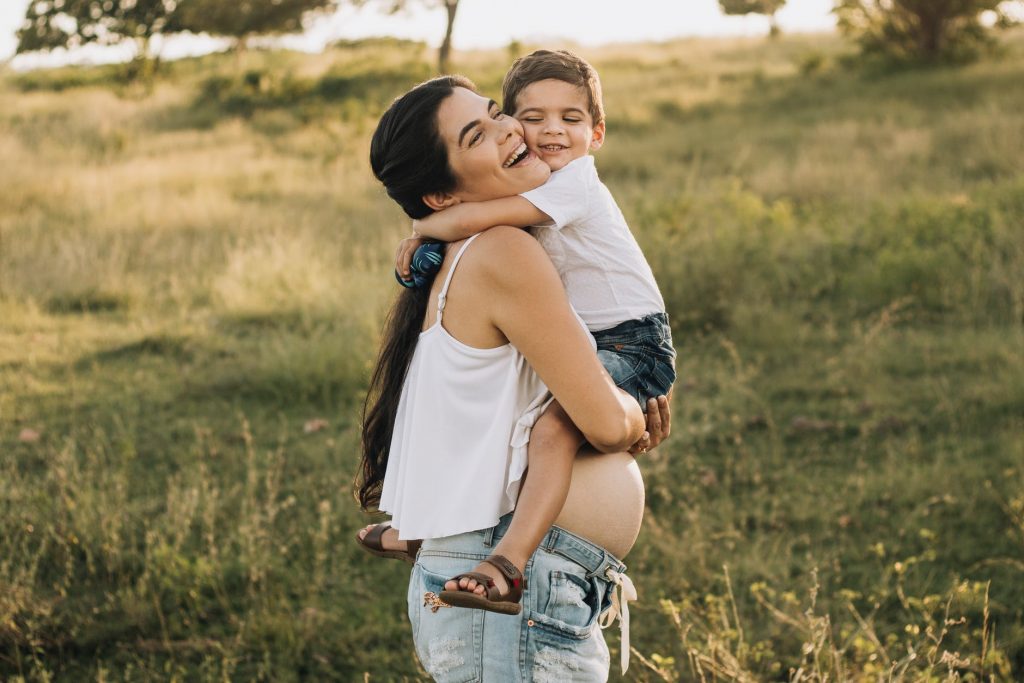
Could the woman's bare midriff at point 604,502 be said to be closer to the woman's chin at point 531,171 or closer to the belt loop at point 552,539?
the belt loop at point 552,539

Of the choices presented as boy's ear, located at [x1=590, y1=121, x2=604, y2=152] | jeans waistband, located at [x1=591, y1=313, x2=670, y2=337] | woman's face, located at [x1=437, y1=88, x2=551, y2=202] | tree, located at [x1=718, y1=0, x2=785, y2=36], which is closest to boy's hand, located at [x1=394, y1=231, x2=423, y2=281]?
woman's face, located at [x1=437, y1=88, x2=551, y2=202]

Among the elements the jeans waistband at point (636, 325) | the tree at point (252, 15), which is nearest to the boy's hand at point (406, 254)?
the jeans waistband at point (636, 325)

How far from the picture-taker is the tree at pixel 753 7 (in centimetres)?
4319

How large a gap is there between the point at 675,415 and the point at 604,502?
4.40m

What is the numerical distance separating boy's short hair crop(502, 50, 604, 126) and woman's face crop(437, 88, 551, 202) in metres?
0.72

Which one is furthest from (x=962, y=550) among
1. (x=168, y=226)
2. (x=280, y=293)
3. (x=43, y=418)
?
(x=168, y=226)

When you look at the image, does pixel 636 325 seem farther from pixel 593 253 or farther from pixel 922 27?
pixel 922 27

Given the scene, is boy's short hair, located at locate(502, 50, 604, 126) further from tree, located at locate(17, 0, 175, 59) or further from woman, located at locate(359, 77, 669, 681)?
tree, located at locate(17, 0, 175, 59)

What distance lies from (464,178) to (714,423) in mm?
4415

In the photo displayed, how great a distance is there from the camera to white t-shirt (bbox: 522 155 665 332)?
7.48 feet

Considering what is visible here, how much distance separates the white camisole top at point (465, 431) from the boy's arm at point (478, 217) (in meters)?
0.10

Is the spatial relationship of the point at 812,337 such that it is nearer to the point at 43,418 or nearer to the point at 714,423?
the point at 714,423

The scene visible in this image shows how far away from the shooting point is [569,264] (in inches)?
91.1

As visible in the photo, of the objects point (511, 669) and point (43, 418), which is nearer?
point (511, 669)
